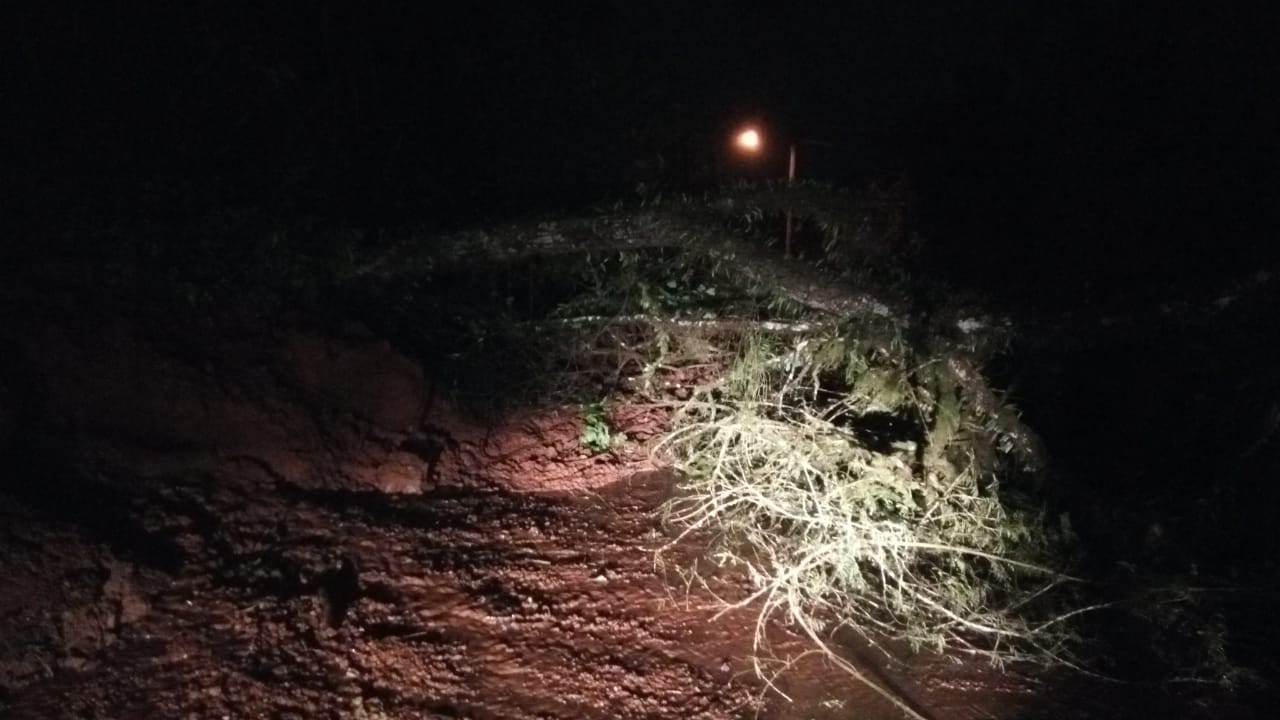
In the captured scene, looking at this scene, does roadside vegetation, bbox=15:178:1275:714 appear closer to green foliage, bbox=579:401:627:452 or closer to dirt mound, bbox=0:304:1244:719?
green foliage, bbox=579:401:627:452

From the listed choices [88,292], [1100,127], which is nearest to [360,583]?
[88,292]

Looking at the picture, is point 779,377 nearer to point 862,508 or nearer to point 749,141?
point 862,508

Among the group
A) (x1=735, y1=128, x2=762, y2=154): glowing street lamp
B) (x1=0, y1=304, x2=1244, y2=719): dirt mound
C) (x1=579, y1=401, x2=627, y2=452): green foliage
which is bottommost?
(x1=0, y1=304, x2=1244, y2=719): dirt mound

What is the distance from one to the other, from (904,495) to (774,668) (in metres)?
1.08

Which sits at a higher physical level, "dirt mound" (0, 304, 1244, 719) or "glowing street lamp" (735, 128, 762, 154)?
"glowing street lamp" (735, 128, 762, 154)

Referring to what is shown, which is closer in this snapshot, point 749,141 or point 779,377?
point 779,377

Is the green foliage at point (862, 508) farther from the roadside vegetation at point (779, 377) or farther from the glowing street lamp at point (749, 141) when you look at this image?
the glowing street lamp at point (749, 141)

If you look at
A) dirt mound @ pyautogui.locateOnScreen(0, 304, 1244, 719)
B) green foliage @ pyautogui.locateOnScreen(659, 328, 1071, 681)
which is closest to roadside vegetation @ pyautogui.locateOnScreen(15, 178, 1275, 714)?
green foliage @ pyautogui.locateOnScreen(659, 328, 1071, 681)

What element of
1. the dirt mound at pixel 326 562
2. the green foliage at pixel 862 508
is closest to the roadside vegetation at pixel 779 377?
the green foliage at pixel 862 508

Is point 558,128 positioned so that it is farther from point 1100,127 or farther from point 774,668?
point 774,668

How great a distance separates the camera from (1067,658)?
3.04 meters

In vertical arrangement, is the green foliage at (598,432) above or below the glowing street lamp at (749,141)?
below

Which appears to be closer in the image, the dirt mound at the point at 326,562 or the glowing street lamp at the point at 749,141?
the dirt mound at the point at 326,562

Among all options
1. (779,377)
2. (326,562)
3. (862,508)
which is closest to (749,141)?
(779,377)
